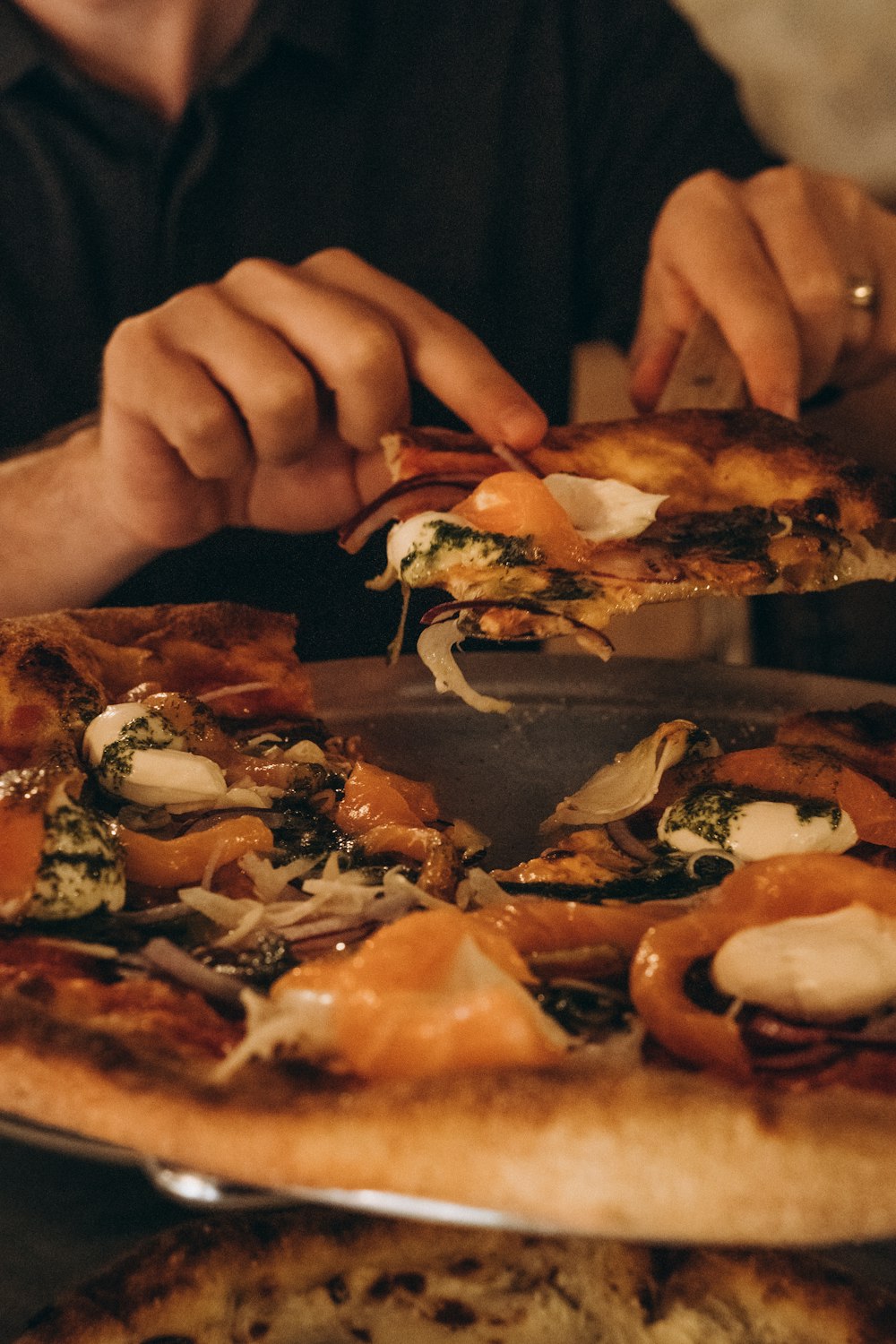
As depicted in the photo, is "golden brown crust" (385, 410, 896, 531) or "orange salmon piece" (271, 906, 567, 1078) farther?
"golden brown crust" (385, 410, 896, 531)

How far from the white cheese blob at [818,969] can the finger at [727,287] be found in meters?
1.38

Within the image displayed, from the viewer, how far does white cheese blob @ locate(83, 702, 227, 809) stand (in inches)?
66.1

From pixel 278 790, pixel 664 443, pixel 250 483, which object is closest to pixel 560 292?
pixel 250 483

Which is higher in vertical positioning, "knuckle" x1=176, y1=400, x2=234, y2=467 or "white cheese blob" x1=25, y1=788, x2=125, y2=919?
"knuckle" x1=176, y1=400, x2=234, y2=467

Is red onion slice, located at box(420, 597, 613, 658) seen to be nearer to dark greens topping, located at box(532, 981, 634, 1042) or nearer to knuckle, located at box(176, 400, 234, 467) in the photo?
dark greens topping, located at box(532, 981, 634, 1042)

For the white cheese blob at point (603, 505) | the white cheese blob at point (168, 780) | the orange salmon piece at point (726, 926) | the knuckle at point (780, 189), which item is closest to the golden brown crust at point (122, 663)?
the white cheese blob at point (168, 780)

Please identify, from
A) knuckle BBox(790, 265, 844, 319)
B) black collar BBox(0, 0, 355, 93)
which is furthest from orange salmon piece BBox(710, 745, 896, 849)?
black collar BBox(0, 0, 355, 93)

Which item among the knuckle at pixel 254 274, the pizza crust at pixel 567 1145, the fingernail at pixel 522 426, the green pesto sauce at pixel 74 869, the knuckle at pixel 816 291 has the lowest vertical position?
the green pesto sauce at pixel 74 869

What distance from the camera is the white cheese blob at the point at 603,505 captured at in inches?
73.2

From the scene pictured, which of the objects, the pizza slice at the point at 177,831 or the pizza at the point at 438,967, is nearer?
the pizza at the point at 438,967

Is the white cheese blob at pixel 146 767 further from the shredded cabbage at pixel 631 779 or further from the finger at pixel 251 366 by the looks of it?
the finger at pixel 251 366

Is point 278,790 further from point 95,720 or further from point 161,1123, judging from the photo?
point 161,1123

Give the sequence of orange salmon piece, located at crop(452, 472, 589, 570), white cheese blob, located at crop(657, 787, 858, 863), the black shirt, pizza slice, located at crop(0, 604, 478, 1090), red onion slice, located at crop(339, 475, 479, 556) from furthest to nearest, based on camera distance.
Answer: the black shirt, red onion slice, located at crop(339, 475, 479, 556), orange salmon piece, located at crop(452, 472, 589, 570), white cheese blob, located at crop(657, 787, 858, 863), pizza slice, located at crop(0, 604, 478, 1090)

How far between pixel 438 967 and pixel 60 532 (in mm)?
1852
